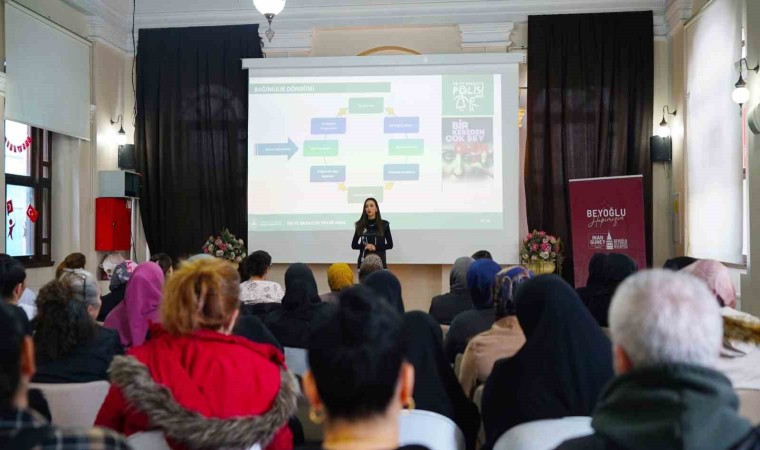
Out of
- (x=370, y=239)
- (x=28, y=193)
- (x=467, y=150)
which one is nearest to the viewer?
(x=370, y=239)

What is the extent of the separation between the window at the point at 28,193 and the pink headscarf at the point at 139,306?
3.38m

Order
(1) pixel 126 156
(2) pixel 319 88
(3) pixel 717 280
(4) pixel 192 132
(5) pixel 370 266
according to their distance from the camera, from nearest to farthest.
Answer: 1. (3) pixel 717 280
2. (5) pixel 370 266
3. (2) pixel 319 88
4. (1) pixel 126 156
5. (4) pixel 192 132

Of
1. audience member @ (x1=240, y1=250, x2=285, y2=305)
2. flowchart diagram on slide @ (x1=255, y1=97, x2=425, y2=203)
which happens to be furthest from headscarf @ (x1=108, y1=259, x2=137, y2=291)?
flowchart diagram on slide @ (x1=255, y1=97, x2=425, y2=203)

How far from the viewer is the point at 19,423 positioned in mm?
973

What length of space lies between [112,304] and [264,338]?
199 cm

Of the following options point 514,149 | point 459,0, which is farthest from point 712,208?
point 459,0

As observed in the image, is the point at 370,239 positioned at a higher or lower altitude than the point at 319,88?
lower

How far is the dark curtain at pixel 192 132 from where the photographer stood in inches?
324

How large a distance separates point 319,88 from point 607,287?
474 cm

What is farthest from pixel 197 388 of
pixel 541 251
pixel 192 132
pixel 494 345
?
pixel 192 132

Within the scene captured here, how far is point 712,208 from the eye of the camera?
6.52 m

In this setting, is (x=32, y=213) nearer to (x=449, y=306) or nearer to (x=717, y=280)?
(x=449, y=306)

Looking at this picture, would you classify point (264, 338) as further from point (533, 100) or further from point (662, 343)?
point (533, 100)

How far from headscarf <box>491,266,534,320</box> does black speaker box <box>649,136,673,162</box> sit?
5544mm
